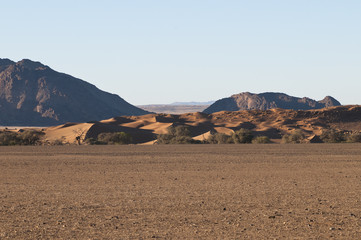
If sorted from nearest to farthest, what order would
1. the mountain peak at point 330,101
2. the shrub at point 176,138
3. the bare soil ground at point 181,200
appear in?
the bare soil ground at point 181,200 < the shrub at point 176,138 < the mountain peak at point 330,101

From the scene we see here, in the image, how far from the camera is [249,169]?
80.0ft

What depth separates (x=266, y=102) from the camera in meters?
153

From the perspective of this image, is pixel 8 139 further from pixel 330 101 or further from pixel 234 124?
pixel 330 101

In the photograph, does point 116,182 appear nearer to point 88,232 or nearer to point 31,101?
point 88,232

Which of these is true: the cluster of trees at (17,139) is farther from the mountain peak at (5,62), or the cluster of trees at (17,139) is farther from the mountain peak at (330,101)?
the mountain peak at (5,62)

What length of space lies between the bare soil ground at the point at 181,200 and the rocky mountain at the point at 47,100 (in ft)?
387

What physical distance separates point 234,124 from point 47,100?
87.5 metres

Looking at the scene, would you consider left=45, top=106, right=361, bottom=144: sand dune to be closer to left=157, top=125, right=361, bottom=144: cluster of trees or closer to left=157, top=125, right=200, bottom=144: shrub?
left=157, top=125, right=200, bottom=144: shrub

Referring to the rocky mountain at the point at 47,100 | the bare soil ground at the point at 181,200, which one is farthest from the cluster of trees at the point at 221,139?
the rocky mountain at the point at 47,100

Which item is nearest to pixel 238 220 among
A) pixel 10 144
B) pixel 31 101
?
pixel 10 144

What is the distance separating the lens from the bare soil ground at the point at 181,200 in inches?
451

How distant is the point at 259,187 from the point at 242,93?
483 feet

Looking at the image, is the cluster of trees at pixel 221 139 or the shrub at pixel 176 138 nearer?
the shrub at pixel 176 138

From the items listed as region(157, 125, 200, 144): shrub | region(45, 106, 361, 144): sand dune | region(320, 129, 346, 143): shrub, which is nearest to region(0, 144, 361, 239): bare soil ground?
region(157, 125, 200, 144): shrub
